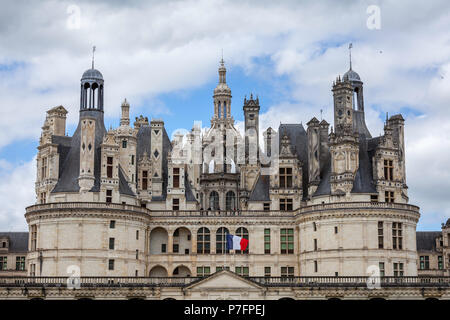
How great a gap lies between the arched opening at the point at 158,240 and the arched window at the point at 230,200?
10.5 metres

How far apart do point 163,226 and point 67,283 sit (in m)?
13.1

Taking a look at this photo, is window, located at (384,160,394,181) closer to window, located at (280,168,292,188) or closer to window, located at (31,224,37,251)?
window, located at (280,168,292,188)

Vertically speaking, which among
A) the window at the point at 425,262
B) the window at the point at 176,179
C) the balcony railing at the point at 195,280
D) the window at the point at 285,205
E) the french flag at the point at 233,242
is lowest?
the balcony railing at the point at 195,280

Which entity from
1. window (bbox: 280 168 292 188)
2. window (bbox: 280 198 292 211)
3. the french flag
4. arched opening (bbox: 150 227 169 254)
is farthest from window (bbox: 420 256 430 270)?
arched opening (bbox: 150 227 169 254)

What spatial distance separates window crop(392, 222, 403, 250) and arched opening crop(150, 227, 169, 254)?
21883mm

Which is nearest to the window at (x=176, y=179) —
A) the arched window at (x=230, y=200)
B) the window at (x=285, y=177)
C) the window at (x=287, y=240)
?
the arched window at (x=230, y=200)

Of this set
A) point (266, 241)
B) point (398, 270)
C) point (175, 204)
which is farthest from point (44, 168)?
point (398, 270)

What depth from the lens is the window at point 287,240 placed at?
278 feet

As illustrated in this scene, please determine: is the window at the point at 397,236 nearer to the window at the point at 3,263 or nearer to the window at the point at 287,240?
the window at the point at 287,240

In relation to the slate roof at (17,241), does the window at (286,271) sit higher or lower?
lower

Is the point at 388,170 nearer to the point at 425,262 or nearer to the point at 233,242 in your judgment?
the point at 233,242

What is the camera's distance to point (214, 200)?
95.2 meters

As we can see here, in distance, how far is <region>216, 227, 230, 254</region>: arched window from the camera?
279 feet
